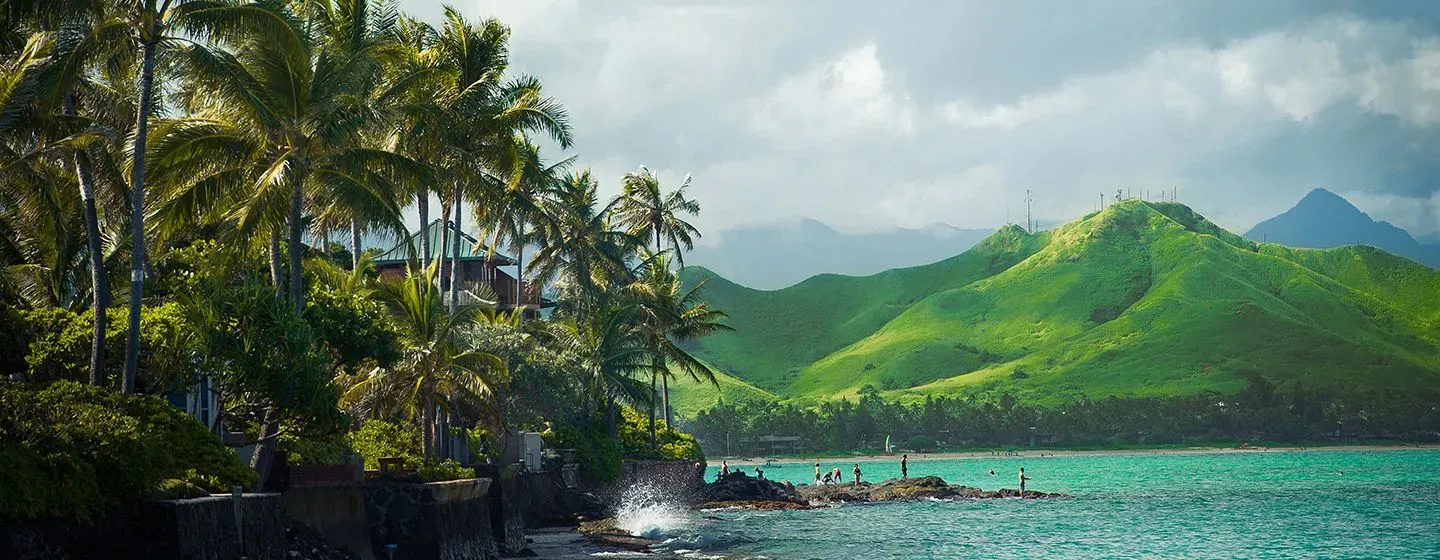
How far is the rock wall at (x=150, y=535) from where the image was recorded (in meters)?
20.9

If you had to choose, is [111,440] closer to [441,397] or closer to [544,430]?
[441,397]

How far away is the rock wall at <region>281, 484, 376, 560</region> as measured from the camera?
29438 millimetres

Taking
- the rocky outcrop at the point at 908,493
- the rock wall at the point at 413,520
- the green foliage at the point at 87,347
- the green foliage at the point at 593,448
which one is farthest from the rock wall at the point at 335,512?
the rocky outcrop at the point at 908,493

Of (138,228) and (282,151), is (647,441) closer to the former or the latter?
Result: (282,151)

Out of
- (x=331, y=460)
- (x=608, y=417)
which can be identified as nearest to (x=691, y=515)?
(x=608, y=417)

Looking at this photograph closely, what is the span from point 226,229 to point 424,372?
21.6 ft

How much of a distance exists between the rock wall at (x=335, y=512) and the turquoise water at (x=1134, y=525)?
54.4 feet

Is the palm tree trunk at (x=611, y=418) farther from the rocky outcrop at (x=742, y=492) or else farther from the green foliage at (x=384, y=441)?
the green foliage at (x=384, y=441)

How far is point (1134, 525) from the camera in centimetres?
6556

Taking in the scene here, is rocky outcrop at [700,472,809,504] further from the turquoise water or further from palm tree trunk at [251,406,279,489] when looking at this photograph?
palm tree trunk at [251,406,279,489]

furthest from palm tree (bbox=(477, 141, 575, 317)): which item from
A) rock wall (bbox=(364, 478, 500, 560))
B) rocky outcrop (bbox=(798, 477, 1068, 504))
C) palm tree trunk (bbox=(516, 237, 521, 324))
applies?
rocky outcrop (bbox=(798, 477, 1068, 504))

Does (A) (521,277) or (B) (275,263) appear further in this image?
(A) (521,277)

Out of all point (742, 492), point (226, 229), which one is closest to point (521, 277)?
point (742, 492)

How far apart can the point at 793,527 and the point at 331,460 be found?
32369 mm
